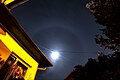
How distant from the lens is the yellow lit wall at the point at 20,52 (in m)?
7.44

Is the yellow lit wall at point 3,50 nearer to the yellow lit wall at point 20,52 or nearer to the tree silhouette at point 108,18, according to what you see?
the yellow lit wall at point 20,52

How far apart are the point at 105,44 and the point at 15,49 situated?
622cm

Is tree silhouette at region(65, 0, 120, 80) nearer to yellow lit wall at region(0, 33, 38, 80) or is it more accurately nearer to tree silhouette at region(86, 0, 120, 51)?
tree silhouette at region(86, 0, 120, 51)

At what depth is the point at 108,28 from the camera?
33.6 feet

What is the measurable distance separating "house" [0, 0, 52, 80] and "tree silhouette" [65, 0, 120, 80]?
9.41 feet

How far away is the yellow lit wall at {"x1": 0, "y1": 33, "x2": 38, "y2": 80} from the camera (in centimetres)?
744

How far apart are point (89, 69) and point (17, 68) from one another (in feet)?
14.8

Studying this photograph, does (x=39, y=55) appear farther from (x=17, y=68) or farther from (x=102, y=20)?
(x=102, y=20)

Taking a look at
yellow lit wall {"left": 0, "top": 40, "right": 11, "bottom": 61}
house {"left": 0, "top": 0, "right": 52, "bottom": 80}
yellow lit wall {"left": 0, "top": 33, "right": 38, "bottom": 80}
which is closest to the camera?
house {"left": 0, "top": 0, "right": 52, "bottom": 80}

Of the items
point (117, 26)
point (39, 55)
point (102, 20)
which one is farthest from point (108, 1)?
point (39, 55)

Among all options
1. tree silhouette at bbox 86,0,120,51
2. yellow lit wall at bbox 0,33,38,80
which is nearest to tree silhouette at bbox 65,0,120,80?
tree silhouette at bbox 86,0,120,51

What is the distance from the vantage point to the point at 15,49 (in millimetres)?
8172

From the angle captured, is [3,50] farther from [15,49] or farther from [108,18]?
[108,18]

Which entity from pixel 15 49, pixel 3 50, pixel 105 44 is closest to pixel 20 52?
pixel 15 49
